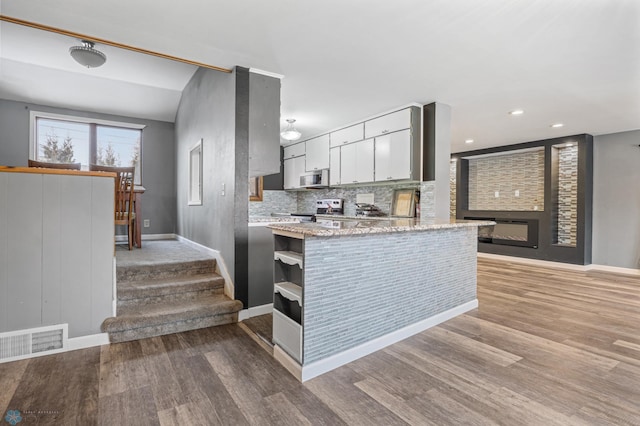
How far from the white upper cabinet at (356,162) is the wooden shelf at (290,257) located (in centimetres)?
283

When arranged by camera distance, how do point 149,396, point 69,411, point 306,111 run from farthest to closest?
point 306,111 → point 149,396 → point 69,411

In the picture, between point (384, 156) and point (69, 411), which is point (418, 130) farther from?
point (69, 411)

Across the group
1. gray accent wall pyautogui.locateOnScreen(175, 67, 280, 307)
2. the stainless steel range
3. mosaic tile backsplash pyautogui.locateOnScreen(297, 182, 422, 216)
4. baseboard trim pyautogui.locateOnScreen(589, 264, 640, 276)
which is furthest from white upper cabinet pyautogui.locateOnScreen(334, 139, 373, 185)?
baseboard trim pyautogui.locateOnScreen(589, 264, 640, 276)

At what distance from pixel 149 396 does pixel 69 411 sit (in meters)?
0.37

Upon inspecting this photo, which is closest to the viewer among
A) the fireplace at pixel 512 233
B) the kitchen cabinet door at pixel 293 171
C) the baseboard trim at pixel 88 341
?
the baseboard trim at pixel 88 341

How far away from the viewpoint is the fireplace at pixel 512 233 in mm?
6059

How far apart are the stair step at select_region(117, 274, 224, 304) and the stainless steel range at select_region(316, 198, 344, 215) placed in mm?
3329

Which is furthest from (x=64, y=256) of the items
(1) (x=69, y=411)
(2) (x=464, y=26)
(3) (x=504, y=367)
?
(2) (x=464, y=26)

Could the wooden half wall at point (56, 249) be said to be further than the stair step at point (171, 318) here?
No

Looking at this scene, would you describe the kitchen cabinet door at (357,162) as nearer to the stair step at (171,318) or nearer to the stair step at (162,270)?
the stair step at (162,270)

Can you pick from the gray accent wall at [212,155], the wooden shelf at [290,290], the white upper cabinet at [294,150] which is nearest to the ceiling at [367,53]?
the gray accent wall at [212,155]

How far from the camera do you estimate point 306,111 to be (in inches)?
176

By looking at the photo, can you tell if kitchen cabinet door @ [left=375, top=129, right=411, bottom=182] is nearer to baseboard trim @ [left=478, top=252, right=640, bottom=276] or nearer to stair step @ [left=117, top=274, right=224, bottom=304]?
stair step @ [left=117, top=274, right=224, bottom=304]

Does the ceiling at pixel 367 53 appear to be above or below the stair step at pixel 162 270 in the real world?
above
